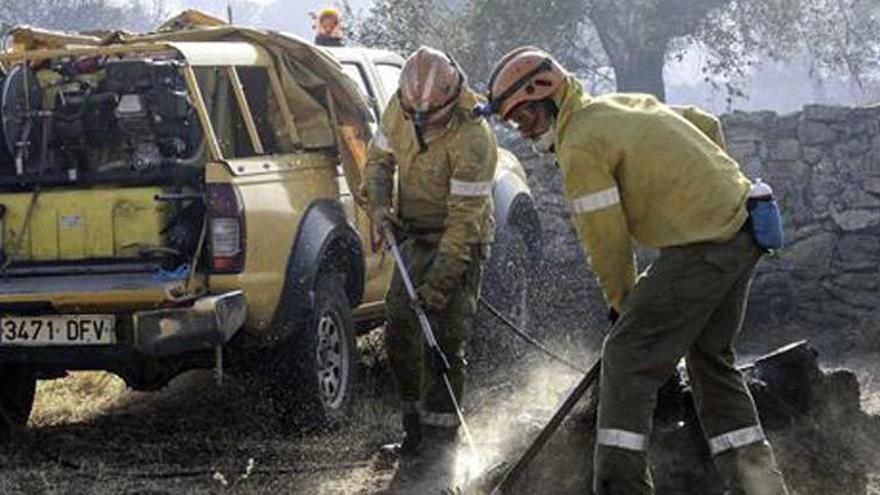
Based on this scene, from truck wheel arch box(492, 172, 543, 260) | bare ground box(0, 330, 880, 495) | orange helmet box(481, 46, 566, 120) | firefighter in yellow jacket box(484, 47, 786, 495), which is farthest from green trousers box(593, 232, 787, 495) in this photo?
truck wheel arch box(492, 172, 543, 260)

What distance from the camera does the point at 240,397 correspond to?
26.9 feet

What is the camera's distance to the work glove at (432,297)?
20.3ft

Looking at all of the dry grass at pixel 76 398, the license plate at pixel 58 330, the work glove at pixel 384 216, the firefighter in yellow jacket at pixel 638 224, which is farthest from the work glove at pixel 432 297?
the dry grass at pixel 76 398

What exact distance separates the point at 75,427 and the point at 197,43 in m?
2.39

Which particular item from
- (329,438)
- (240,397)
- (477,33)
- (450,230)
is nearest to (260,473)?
(329,438)

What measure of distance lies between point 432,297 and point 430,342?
22 centimetres

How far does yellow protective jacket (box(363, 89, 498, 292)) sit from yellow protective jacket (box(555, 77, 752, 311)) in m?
1.52

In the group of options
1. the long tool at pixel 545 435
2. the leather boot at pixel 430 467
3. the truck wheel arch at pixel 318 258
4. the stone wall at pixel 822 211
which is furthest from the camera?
the stone wall at pixel 822 211

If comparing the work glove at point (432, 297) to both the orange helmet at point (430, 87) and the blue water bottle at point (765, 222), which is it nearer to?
the orange helmet at point (430, 87)

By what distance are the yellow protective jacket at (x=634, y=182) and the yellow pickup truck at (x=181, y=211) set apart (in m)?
2.24

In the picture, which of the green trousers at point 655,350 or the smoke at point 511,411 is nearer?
the green trousers at point 655,350

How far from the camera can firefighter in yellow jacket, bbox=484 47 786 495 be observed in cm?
452

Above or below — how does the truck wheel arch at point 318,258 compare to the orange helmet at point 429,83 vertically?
below

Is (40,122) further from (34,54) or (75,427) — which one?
(75,427)
